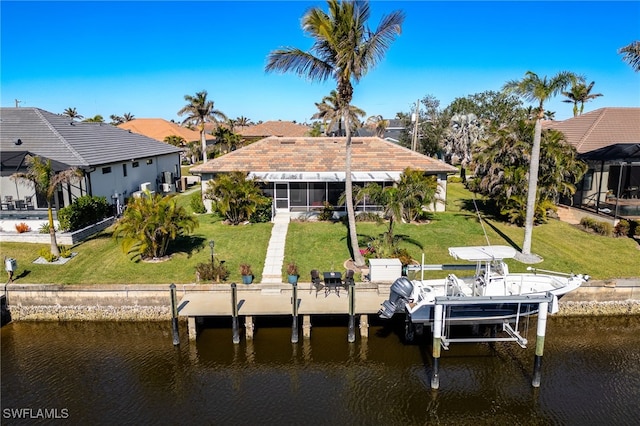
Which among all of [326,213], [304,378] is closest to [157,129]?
[326,213]

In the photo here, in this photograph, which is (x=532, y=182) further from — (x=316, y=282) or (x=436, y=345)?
(x=316, y=282)

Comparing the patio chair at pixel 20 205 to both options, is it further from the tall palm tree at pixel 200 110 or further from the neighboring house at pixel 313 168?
the tall palm tree at pixel 200 110

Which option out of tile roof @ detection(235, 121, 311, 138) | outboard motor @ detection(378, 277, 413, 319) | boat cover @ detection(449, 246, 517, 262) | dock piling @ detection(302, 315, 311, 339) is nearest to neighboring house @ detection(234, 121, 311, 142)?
tile roof @ detection(235, 121, 311, 138)

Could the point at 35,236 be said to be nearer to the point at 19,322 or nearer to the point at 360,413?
the point at 19,322

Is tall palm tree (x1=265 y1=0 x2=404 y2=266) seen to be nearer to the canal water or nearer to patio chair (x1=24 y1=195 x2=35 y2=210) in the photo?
the canal water

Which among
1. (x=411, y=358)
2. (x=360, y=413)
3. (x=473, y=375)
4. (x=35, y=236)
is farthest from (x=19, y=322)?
(x=473, y=375)
